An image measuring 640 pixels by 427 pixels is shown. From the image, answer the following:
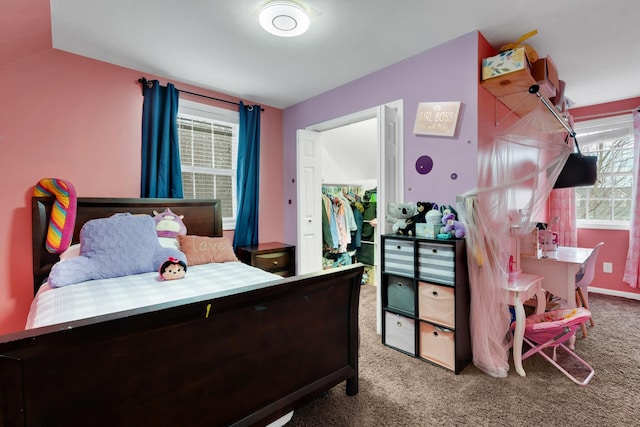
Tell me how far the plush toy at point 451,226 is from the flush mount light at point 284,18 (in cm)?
168

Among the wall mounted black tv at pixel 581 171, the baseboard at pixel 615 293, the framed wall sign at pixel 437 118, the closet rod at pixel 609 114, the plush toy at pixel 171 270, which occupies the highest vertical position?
the closet rod at pixel 609 114

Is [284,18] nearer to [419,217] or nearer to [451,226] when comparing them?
[419,217]

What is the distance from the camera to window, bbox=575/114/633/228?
387cm

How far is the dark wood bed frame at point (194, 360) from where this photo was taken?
2.94ft

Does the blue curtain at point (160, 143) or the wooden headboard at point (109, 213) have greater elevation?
the blue curtain at point (160, 143)

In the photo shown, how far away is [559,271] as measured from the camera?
2.57 metres

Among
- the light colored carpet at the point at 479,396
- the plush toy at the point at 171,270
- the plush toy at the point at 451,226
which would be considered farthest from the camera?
the plush toy at the point at 451,226

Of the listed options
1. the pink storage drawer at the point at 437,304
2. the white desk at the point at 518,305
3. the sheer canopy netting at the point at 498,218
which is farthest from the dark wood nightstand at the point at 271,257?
the white desk at the point at 518,305

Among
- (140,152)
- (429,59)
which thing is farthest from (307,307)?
(140,152)

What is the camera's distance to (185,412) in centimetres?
117

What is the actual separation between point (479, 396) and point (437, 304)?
59 cm

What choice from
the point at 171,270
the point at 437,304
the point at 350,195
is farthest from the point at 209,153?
the point at 437,304

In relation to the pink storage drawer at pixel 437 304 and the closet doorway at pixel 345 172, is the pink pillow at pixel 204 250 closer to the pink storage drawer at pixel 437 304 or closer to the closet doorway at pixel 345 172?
the closet doorway at pixel 345 172

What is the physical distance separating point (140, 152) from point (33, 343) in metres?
2.51
